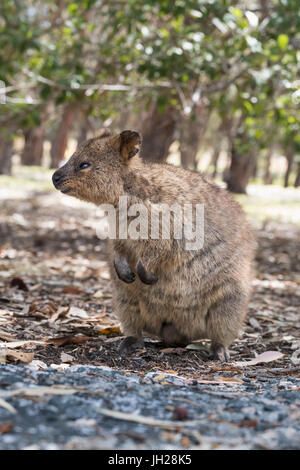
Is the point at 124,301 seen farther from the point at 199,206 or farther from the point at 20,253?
the point at 20,253

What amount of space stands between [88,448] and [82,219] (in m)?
9.71

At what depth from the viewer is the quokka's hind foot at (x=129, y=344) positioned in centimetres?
415

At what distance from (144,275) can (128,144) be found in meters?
0.94

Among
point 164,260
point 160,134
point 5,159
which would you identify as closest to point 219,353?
point 164,260

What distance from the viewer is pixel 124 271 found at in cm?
408

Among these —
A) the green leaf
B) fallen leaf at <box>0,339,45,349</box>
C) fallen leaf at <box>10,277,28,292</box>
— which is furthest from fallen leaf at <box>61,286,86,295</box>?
the green leaf

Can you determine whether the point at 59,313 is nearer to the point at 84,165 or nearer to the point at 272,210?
the point at 84,165

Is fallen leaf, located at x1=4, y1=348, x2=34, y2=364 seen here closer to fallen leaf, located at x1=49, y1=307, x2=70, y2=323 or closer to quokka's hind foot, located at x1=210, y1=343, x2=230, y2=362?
quokka's hind foot, located at x1=210, y1=343, x2=230, y2=362

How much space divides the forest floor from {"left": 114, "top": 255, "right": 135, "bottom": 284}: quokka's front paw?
0.50 m

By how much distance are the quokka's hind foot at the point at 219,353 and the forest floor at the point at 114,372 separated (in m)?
0.07

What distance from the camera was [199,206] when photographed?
434cm

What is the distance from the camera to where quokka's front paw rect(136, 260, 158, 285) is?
13.0 feet

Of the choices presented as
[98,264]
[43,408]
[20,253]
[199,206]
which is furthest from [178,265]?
[20,253]

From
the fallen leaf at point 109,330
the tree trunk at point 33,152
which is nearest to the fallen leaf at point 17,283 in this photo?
the fallen leaf at point 109,330
